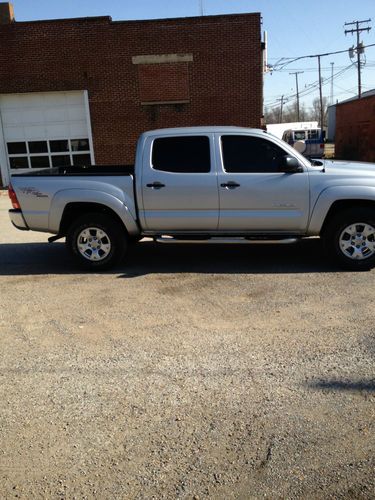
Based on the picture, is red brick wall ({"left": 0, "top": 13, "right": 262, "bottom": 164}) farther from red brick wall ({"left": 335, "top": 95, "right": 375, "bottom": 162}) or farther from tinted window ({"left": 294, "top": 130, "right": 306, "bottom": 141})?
tinted window ({"left": 294, "top": 130, "right": 306, "bottom": 141})

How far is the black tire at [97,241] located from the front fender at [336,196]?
268 cm

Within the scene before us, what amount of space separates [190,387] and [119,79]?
1670 centimetres

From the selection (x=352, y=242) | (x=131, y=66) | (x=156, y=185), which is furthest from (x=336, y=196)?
(x=131, y=66)

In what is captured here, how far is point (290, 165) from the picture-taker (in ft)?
20.3

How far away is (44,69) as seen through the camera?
18250 mm

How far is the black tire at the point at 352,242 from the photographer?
6371 mm

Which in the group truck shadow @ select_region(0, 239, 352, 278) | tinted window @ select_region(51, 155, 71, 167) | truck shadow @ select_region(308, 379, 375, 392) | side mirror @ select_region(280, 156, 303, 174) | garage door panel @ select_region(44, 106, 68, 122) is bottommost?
truck shadow @ select_region(308, 379, 375, 392)

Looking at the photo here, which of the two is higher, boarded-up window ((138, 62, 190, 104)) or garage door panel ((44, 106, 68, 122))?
boarded-up window ((138, 62, 190, 104))

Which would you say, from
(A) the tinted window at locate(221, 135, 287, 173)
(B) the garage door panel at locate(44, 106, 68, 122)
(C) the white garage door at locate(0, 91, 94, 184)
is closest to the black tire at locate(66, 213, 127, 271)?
(A) the tinted window at locate(221, 135, 287, 173)

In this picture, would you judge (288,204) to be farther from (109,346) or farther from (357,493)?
(357,493)

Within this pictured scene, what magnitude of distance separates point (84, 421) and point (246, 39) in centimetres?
1719

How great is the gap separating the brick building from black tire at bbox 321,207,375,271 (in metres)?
12.8

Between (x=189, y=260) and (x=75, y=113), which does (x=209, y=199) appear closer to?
(x=189, y=260)

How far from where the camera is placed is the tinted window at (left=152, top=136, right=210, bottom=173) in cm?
657
